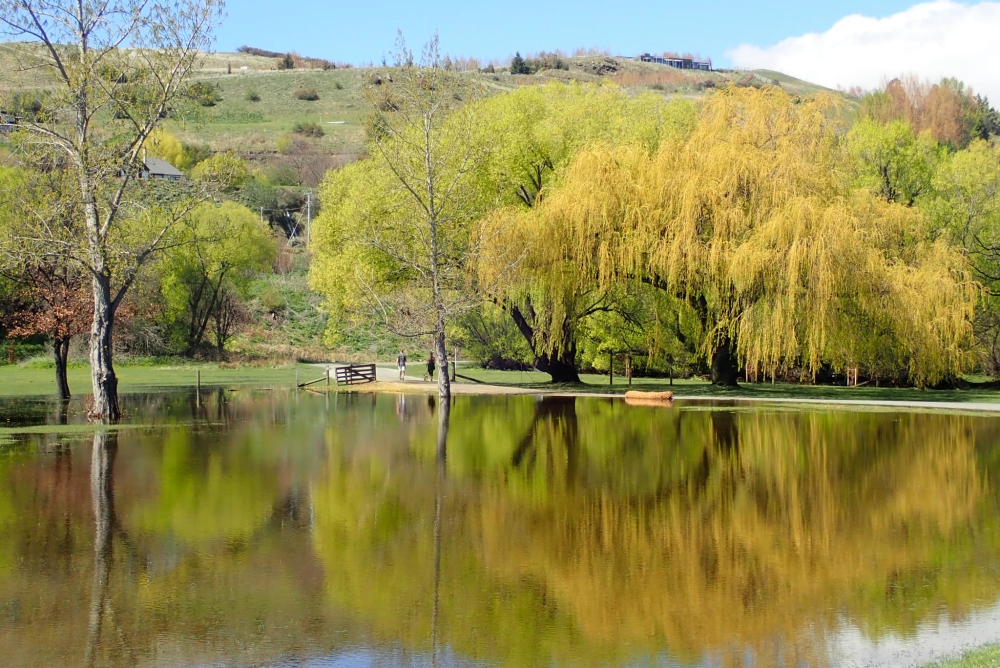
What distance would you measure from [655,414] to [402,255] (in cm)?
1091

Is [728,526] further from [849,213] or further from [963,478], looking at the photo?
[849,213]

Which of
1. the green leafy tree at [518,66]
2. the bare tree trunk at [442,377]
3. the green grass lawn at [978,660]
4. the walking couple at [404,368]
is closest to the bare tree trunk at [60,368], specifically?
the bare tree trunk at [442,377]

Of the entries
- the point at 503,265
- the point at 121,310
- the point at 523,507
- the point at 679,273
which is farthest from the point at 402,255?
the point at 523,507

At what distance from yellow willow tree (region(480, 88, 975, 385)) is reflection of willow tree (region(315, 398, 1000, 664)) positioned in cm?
Answer: 1041

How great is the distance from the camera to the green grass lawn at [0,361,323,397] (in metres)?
42.8

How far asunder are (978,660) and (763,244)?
87.3 ft

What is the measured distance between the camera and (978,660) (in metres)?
8.57

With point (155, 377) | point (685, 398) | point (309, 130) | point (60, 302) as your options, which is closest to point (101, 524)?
point (60, 302)

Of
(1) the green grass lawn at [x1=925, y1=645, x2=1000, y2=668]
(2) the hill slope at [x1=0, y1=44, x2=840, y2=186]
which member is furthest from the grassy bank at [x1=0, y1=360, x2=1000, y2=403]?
(2) the hill slope at [x1=0, y1=44, x2=840, y2=186]

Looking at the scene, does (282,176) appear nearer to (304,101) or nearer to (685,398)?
(304,101)

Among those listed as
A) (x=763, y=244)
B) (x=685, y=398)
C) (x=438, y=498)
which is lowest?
(x=438, y=498)

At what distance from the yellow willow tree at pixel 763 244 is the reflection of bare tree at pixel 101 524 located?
17000 mm

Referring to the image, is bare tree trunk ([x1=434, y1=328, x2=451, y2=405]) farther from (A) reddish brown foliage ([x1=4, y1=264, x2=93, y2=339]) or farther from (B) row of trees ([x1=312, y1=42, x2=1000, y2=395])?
(A) reddish brown foliage ([x1=4, y1=264, x2=93, y2=339])

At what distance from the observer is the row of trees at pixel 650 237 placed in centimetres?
3450
